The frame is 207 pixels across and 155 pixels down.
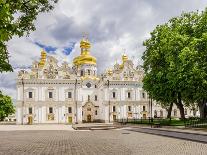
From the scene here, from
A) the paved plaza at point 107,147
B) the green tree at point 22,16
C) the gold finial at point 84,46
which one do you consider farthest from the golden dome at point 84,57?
the green tree at point 22,16

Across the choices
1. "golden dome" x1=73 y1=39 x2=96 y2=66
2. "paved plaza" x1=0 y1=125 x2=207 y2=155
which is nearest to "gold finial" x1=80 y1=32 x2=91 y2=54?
"golden dome" x1=73 y1=39 x2=96 y2=66

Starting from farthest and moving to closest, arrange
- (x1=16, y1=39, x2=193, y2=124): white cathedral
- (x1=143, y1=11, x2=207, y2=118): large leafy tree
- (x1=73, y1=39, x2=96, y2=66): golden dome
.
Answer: (x1=73, y1=39, x2=96, y2=66): golden dome, (x1=16, y1=39, x2=193, y2=124): white cathedral, (x1=143, y1=11, x2=207, y2=118): large leafy tree

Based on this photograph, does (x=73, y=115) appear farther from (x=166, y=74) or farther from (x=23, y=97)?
(x=166, y=74)

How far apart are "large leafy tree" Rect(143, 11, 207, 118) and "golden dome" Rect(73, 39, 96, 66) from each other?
41.7 metres

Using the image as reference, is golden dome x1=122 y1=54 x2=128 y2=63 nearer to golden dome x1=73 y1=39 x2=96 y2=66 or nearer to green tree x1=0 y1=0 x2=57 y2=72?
golden dome x1=73 y1=39 x2=96 y2=66

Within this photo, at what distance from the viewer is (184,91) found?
38.4 m

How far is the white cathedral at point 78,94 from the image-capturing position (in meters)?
77.3

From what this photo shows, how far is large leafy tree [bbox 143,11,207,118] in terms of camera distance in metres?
34.3

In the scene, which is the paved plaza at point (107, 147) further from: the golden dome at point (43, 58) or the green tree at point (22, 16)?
the golden dome at point (43, 58)

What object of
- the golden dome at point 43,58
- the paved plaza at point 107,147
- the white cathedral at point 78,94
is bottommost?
the paved plaza at point 107,147

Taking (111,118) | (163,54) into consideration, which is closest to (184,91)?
(163,54)

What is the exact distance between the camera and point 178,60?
37.9 metres

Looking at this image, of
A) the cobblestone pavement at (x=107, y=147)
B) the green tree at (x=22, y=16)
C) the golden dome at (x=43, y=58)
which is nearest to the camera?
the green tree at (x=22, y=16)

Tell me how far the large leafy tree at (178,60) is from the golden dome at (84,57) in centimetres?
4166
